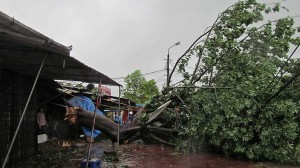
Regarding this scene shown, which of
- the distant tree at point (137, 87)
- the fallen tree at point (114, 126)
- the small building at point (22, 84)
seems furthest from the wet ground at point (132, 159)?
the distant tree at point (137, 87)

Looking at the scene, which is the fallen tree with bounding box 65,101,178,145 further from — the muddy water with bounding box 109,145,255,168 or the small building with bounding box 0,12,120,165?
the small building with bounding box 0,12,120,165

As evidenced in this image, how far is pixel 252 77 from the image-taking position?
10164 mm

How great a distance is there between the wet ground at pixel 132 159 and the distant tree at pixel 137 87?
16.5 metres

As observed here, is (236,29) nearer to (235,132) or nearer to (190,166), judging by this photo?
(235,132)

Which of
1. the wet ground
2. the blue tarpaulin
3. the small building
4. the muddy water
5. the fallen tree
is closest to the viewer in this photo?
the small building

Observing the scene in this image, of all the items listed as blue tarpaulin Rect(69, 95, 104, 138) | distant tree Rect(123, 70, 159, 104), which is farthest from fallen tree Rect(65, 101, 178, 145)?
distant tree Rect(123, 70, 159, 104)

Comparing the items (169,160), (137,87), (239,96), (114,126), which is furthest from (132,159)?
(137,87)

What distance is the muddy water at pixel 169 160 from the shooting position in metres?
8.75

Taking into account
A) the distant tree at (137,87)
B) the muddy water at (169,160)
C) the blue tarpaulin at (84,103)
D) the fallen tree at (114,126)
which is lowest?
the muddy water at (169,160)

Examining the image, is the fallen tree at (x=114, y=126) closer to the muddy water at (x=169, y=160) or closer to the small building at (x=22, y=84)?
the muddy water at (x=169, y=160)

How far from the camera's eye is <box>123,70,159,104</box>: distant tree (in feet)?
93.1

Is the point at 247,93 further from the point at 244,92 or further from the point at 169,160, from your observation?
the point at 169,160

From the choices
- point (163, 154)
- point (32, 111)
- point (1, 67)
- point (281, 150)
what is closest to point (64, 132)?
point (32, 111)

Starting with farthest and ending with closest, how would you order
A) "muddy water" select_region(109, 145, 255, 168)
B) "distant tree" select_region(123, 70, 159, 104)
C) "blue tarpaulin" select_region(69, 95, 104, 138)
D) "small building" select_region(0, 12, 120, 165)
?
"distant tree" select_region(123, 70, 159, 104), "blue tarpaulin" select_region(69, 95, 104, 138), "muddy water" select_region(109, 145, 255, 168), "small building" select_region(0, 12, 120, 165)
